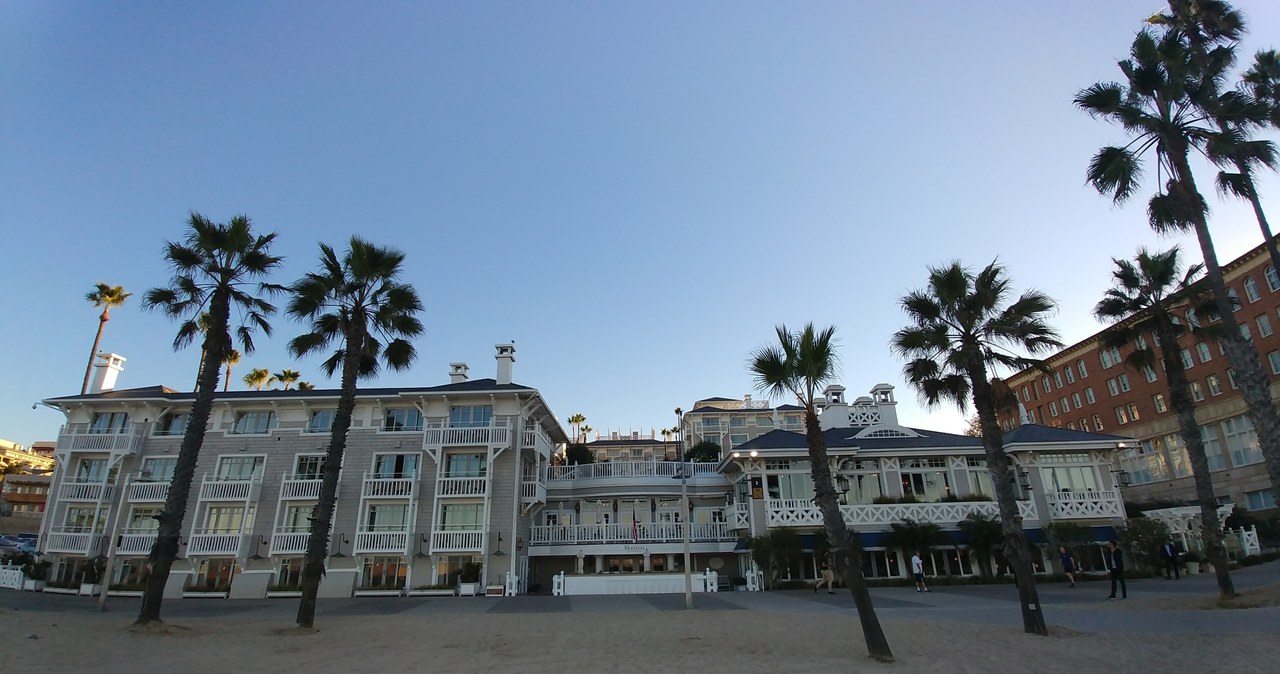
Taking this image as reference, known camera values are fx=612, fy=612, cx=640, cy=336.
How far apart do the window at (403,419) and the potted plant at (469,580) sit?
7379 mm

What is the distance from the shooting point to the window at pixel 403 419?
31.2 m

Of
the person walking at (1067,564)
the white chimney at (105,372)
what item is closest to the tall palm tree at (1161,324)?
the person walking at (1067,564)

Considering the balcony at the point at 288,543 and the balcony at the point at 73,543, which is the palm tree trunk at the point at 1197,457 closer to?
the balcony at the point at 288,543

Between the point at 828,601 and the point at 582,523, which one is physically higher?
the point at 582,523

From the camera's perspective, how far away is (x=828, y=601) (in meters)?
20.8

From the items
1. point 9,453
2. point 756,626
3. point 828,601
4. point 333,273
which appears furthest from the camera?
point 9,453

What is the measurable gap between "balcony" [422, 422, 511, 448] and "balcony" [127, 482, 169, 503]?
1330cm

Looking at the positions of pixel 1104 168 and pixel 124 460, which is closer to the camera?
pixel 1104 168

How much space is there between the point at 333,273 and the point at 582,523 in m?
20.3

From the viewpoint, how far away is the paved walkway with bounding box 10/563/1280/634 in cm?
1391

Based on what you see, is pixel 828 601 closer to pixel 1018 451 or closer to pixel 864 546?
pixel 864 546

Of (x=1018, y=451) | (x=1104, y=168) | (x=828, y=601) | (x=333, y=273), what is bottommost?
(x=828, y=601)

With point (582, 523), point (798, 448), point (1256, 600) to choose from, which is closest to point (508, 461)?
point (582, 523)

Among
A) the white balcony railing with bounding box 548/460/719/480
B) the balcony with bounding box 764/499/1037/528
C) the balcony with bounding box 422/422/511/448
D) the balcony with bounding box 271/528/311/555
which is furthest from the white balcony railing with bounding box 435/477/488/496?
the balcony with bounding box 764/499/1037/528
